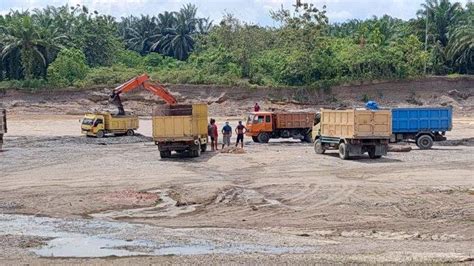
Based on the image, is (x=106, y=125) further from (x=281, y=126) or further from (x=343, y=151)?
(x=343, y=151)

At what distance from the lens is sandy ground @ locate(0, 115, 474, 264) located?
48.9 feet

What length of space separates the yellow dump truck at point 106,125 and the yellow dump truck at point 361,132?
19185mm

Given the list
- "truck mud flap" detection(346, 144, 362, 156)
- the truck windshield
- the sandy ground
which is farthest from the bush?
"truck mud flap" detection(346, 144, 362, 156)

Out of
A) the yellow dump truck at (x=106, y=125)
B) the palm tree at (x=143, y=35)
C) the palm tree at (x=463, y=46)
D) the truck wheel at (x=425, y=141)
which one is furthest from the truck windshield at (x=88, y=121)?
the palm tree at (x=143, y=35)

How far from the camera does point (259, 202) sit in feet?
72.0

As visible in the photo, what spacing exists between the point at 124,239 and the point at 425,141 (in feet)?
86.5

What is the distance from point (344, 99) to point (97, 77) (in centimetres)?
2469

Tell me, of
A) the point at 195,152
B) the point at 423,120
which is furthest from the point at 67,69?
the point at 423,120

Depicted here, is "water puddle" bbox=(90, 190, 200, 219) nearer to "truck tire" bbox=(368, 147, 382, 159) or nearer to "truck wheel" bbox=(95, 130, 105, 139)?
"truck tire" bbox=(368, 147, 382, 159)

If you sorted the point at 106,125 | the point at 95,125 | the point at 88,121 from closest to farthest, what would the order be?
the point at 95,125 < the point at 106,125 < the point at 88,121

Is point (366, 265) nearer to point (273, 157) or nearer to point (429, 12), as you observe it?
point (273, 157)

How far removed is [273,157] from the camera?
115ft

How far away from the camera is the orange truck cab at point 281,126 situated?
45219 mm

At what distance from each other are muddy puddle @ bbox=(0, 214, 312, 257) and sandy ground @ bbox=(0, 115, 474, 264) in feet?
0.27
